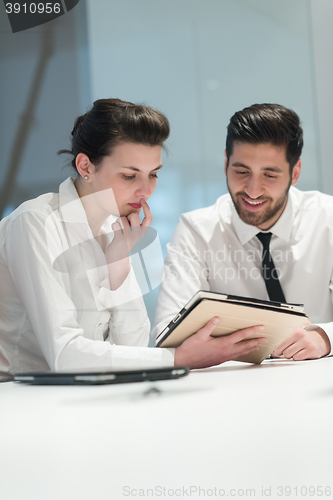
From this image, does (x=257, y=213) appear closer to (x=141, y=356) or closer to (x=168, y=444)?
(x=141, y=356)

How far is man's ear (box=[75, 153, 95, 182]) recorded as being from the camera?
1.43 metres

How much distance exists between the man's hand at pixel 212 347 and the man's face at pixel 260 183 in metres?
0.84

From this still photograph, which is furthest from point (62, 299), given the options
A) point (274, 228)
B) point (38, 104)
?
point (38, 104)

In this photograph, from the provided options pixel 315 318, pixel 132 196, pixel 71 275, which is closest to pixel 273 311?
pixel 71 275

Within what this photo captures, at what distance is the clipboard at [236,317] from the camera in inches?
30.6

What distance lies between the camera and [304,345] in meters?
1.06

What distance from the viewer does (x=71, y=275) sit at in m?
1.23

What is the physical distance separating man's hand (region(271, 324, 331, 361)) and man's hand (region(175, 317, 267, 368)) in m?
0.19

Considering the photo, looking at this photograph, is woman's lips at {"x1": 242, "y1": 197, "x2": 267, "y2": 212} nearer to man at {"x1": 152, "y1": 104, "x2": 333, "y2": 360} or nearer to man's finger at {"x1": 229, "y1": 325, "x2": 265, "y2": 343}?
man at {"x1": 152, "y1": 104, "x2": 333, "y2": 360}

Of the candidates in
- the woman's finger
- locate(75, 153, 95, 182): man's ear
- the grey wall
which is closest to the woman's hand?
the woman's finger

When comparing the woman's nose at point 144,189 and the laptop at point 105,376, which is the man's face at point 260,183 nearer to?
the woman's nose at point 144,189

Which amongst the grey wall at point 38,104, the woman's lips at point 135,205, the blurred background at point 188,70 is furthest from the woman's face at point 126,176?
the blurred background at point 188,70

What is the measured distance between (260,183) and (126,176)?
22.7 inches

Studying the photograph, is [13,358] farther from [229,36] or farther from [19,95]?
[229,36]
